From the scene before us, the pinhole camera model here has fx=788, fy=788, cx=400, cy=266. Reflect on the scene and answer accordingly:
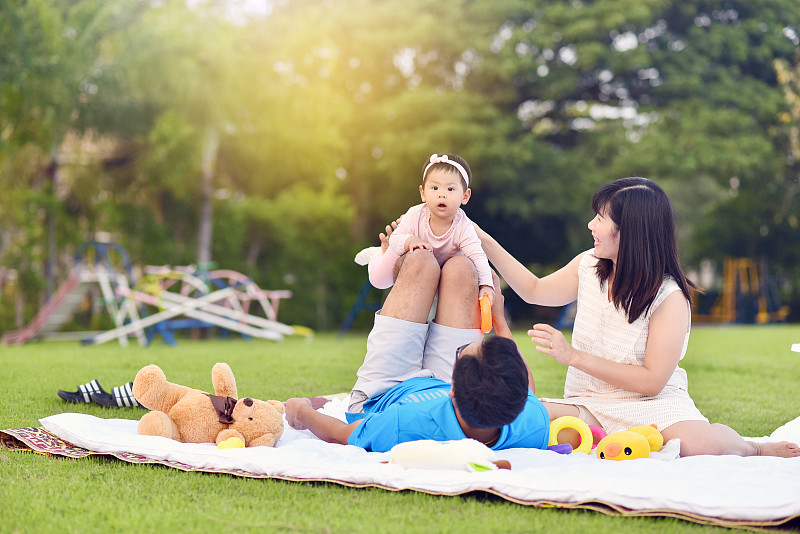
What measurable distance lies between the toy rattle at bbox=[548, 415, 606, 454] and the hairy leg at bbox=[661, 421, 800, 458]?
0.77ft

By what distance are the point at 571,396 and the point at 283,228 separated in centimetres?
1092

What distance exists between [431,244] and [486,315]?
440 mm

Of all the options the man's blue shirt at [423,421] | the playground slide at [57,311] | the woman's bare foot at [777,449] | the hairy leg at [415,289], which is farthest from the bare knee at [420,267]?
the playground slide at [57,311]

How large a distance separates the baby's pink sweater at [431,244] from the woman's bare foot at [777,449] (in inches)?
40.4

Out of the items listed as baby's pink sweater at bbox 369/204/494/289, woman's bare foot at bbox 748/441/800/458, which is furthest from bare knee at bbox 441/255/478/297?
woman's bare foot at bbox 748/441/800/458

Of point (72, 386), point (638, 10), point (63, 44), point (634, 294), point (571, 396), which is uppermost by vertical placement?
point (638, 10)

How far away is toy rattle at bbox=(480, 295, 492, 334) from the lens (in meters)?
2.68

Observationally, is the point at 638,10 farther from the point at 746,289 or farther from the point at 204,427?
the point at 204,427

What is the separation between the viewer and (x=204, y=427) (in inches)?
101

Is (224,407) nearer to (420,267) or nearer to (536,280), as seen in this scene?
(420,267)

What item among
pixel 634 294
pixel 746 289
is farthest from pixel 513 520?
pixel 746 289

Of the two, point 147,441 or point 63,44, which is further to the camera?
point 63,44

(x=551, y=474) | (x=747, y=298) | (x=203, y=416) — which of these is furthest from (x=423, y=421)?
(x=747, y=298)

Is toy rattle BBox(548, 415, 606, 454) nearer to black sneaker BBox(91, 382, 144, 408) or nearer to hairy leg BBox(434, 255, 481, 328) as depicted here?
hairy leg BBox(434, 255, 481, 328)
